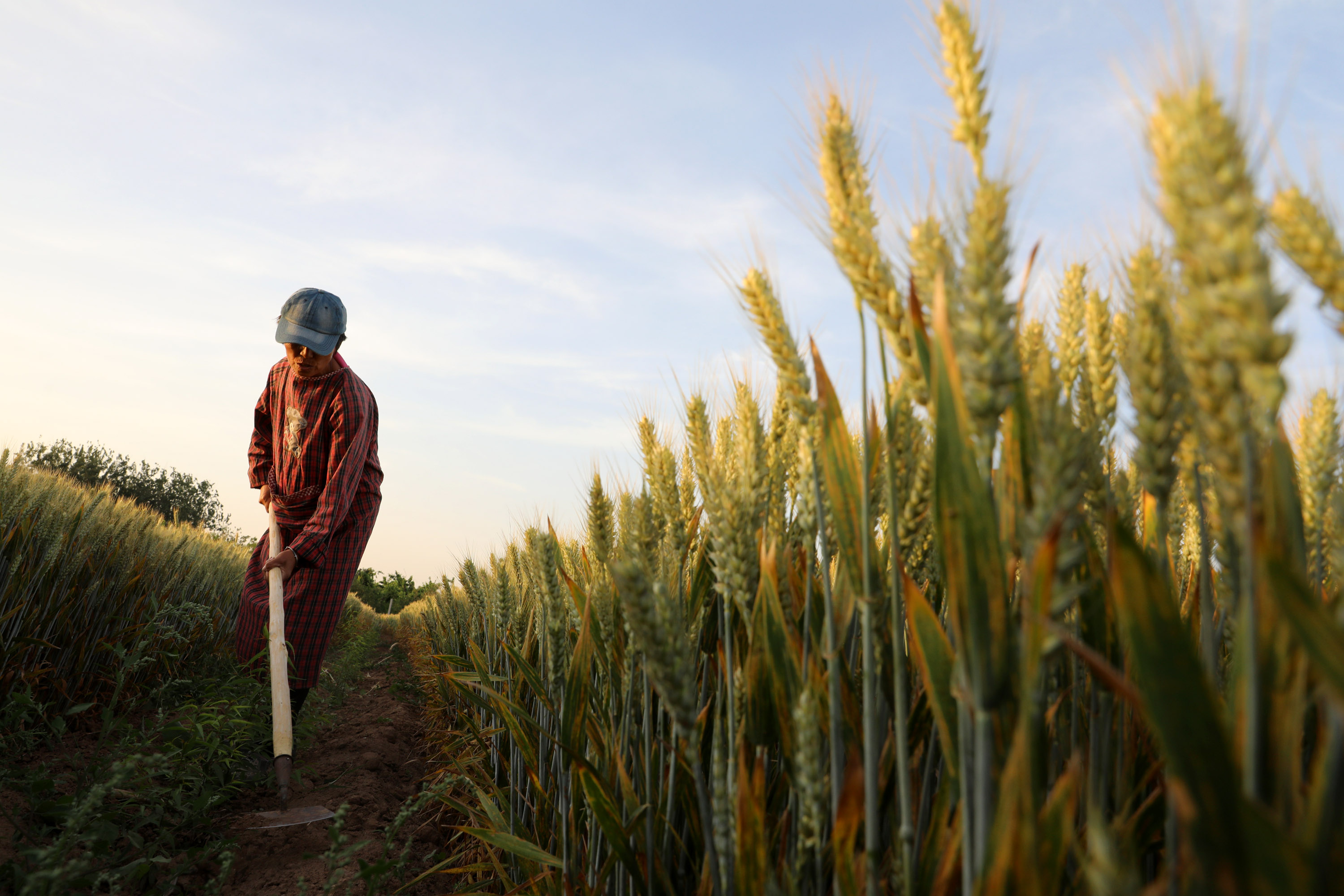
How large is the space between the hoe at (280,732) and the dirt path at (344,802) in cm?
7

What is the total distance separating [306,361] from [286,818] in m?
2.36

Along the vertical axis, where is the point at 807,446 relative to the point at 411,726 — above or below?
above

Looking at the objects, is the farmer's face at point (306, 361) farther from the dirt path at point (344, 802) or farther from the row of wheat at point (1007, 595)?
the row of wheat at point (1007, 595)

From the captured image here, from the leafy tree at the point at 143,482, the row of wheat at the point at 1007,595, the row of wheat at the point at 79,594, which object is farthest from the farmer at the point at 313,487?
the leafy tree at the point at 143,482

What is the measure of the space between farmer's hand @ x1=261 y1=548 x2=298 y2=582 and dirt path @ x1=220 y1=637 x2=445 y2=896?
1.06m

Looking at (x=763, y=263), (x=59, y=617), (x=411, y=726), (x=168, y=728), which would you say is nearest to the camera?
(x=763, y=263)

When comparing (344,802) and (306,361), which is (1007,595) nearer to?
(344,802)

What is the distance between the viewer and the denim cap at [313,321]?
3932mm

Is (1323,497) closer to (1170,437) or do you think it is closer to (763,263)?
(1170,437)

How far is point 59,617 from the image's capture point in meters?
3.86

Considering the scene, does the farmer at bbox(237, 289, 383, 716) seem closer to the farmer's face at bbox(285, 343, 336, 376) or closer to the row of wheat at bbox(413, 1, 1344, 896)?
the farmer's face at bbox(285, 343, 336, 376)

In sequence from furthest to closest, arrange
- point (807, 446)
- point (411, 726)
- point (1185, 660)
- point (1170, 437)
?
point (411, 726) < point (807, 446) < point (1170, 437) < point (1185, 660)

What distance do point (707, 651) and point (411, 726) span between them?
16.2ft

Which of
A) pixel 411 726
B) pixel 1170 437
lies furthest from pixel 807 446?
pixel 411 726
